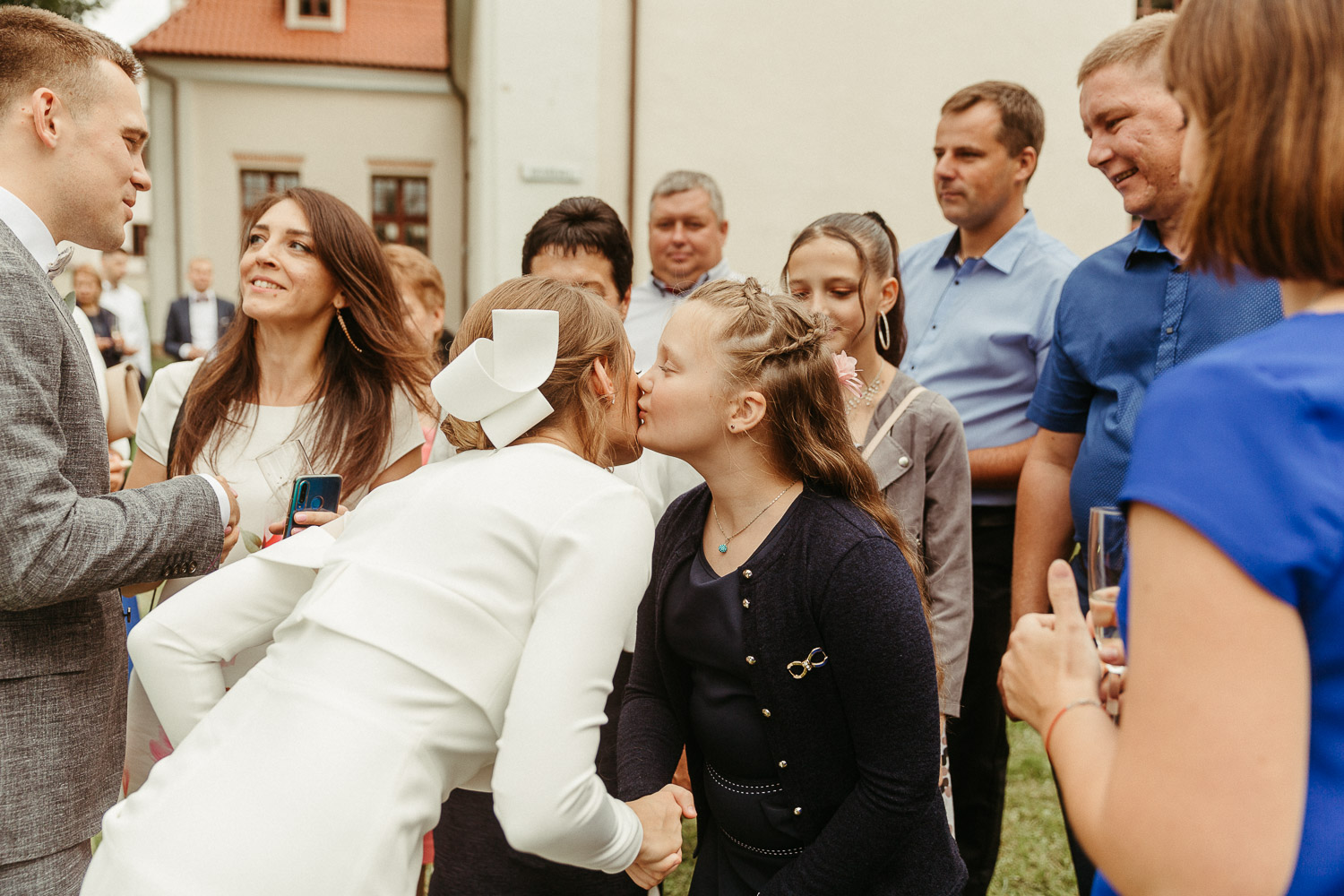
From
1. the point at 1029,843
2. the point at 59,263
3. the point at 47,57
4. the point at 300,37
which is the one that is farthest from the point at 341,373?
the point at 300,37

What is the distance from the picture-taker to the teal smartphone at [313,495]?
2.22m

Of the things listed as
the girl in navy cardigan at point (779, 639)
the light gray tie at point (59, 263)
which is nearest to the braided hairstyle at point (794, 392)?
the girl in navy cardigan at point (779, 639)

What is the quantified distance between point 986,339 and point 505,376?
227cm

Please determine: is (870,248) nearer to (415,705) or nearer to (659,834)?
(659,834)

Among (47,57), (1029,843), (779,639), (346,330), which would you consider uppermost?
(47,57)

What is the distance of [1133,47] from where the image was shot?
96.1 inches

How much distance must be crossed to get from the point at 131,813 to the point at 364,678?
379 mm

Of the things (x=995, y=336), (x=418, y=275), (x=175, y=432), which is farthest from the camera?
(x=418, y=275)

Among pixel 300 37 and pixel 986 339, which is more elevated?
pixel 300 37

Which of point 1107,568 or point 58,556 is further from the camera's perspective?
point 58,556

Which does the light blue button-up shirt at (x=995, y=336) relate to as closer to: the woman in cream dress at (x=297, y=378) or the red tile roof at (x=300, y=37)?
the woman in cream dress at (x=297, y=378)

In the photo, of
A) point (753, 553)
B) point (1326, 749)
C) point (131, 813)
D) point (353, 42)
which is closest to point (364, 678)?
point (131, 813)

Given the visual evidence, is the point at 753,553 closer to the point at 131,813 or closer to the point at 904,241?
the point at 131,813

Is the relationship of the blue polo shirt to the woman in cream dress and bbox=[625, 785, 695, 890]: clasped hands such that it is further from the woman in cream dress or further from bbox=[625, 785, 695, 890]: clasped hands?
the woman in cream dress
